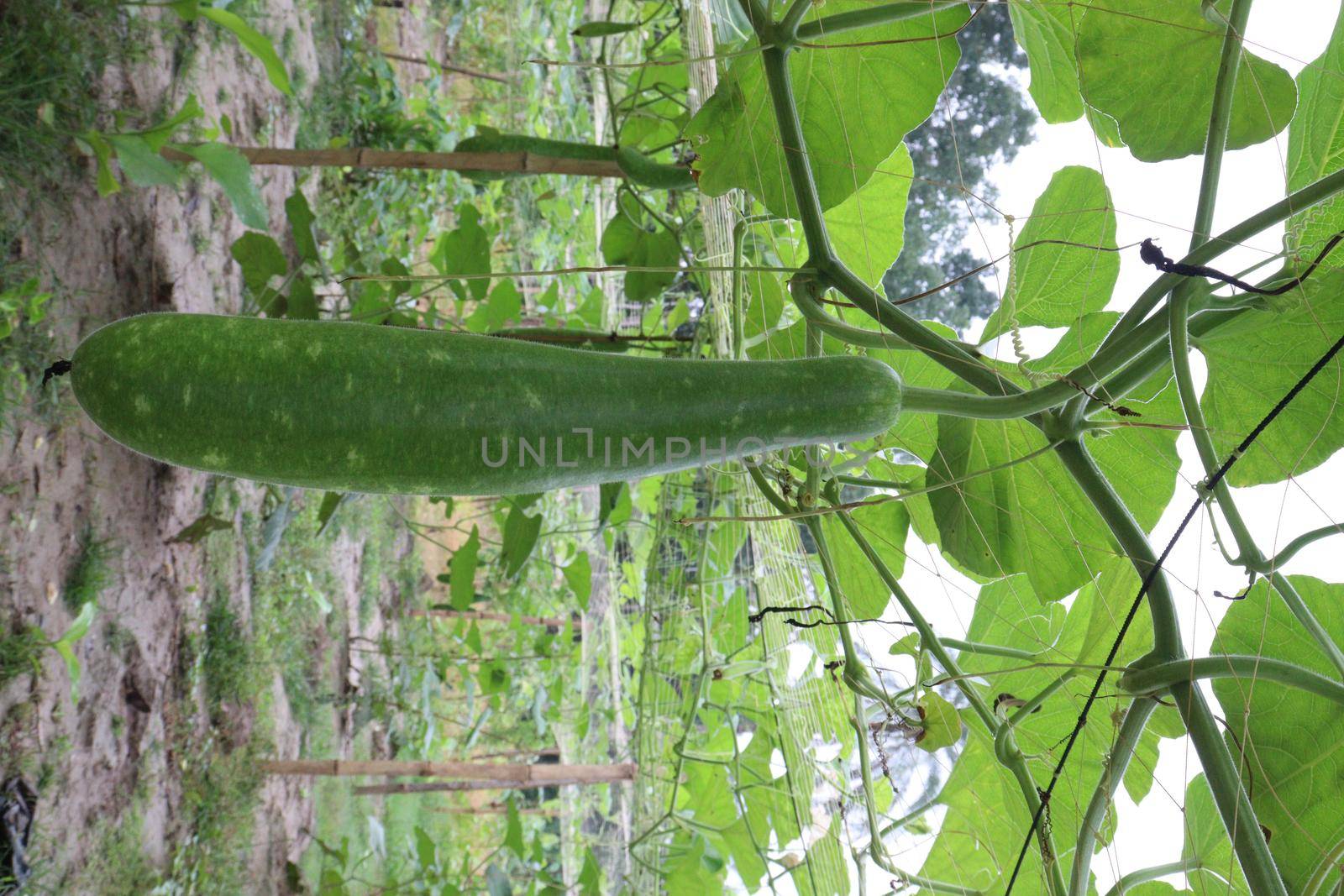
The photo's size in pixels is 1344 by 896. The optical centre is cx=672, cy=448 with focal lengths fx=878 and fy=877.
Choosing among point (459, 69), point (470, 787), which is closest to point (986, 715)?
point (470, 787)

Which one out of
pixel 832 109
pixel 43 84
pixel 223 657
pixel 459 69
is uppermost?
pixel 459 69

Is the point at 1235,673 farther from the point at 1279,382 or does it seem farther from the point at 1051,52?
the point at 1051,52

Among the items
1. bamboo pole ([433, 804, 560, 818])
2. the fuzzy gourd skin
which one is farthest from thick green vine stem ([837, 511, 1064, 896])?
bamboo pole ([433, 804, 560, 818])

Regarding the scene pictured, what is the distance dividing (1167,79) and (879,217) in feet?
1.36

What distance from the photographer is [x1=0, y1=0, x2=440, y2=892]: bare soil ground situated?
5.13ft

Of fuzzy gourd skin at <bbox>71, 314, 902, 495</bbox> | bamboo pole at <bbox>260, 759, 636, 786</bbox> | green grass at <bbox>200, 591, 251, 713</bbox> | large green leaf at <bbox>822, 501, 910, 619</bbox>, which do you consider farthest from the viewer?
bamboo pole at <bbox>260, 759, 636, 786</bbox>

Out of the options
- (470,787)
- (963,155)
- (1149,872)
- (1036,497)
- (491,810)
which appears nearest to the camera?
(1149,872)

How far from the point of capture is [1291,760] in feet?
2.55

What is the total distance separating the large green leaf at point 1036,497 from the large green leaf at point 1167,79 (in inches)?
10.7

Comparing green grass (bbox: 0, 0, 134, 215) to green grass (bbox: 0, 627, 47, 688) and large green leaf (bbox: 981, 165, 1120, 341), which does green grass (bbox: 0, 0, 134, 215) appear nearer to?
green grass (bbox: 0, 627, 47, 688)

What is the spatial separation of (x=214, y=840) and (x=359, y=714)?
1183mm

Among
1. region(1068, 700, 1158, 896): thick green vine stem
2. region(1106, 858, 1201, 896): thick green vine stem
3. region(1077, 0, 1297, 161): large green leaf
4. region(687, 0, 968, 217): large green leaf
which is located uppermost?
region(687, 0, 968, 217): large green leaf

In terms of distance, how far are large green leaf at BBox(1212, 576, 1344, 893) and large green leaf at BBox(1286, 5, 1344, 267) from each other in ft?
1.08

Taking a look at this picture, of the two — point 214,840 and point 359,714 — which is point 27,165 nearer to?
point 214,840
